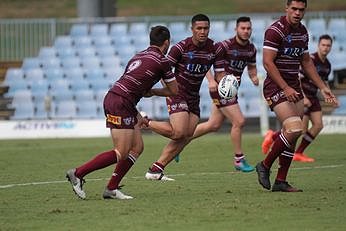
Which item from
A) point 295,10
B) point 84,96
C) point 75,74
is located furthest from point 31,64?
point 295,10

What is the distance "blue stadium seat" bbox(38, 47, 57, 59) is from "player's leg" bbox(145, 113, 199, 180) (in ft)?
63.5

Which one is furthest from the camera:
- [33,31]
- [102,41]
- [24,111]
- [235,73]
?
[33,31]

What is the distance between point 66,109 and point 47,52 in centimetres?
348

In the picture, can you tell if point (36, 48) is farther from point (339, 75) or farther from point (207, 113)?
point (339, 75)

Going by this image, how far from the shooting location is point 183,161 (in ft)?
65.0

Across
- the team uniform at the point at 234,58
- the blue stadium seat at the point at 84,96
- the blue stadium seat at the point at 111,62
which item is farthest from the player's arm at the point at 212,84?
the blue stadium seat at the point at 111,62

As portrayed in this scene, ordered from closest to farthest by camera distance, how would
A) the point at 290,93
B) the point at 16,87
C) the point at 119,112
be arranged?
1. the point at 119,112
2. the point at 290,93
3. the point at 16,87

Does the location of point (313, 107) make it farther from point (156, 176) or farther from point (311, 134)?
point (156, 176)

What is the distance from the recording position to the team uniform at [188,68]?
626 inches

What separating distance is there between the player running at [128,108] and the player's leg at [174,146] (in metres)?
2.73

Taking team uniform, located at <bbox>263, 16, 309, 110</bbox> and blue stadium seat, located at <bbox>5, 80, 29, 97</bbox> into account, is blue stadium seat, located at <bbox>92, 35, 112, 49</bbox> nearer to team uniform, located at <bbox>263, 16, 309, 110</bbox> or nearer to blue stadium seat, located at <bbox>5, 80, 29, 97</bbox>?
blue stadium seat, located at <bbox>5, 80, 29, 97</bbox>

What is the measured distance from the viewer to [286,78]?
1390 centimetres

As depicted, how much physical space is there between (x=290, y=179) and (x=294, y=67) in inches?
94.8

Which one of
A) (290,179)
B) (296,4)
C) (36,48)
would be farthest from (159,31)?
(36,48)
